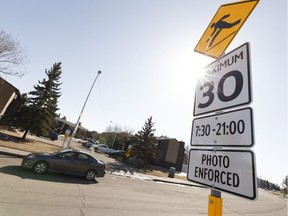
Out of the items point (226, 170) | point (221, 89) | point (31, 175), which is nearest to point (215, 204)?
point (226, 170)

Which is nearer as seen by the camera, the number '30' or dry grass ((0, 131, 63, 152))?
the number '30'

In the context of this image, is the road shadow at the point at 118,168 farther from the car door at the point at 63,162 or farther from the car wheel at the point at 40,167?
the car wheel at the point at 40,167

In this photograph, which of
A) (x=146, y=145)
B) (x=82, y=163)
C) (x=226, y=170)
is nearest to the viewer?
(x=226, y=170)

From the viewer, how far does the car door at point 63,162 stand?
435 inches

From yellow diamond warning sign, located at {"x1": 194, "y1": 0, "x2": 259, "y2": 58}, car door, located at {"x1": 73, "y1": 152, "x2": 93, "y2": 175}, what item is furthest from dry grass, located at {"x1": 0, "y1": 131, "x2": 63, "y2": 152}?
yellow diamond warning sign, located at {"x1": 194, "y1": 0, "x2": 259, "y2": 58}

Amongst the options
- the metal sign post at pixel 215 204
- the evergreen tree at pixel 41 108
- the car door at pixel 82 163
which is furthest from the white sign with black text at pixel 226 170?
the evergreen tree at pixel 41 108

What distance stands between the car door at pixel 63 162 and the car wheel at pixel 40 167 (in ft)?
0.88

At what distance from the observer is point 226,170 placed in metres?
1.87

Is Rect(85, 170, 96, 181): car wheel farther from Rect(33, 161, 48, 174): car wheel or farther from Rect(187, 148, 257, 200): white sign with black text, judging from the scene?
Rect(187, 148, 257, 200): white sign with black text

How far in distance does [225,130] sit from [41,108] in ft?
97.4

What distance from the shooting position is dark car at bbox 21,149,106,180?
415 inches

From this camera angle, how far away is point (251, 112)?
177 cm

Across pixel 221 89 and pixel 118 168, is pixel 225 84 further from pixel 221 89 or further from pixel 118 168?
pixel 118 168

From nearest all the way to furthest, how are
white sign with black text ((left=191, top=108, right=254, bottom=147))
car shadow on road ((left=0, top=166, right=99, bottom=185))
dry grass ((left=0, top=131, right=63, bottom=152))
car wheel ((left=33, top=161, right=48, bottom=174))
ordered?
white sign with black text ((left=191, top=108, right=254, bottom=147))
car shadow on road ((left=0, top=166, right=99, bottom=185))
car wheel ((left=33, top=161, right=48, bottom=174))
dry grass ((left=0, top=131, right=63, bottom=152))
